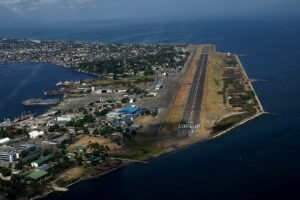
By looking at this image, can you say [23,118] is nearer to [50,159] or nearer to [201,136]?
[50,159]

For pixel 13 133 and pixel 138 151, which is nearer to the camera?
pixel 138 151

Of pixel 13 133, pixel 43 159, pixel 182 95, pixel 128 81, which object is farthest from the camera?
pixel 128 81

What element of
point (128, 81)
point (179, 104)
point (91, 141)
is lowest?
point (91, 141)

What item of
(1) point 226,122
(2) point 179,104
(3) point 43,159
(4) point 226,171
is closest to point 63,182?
(3) point 43,159

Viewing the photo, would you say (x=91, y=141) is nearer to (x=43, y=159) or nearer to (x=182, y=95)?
(x=43, y=159)

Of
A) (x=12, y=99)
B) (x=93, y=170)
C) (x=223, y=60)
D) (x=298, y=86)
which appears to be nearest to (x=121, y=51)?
(x=223, y=60)

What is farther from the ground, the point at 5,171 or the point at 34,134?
the point at 34,134

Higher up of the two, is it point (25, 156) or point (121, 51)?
point (121, 51)
